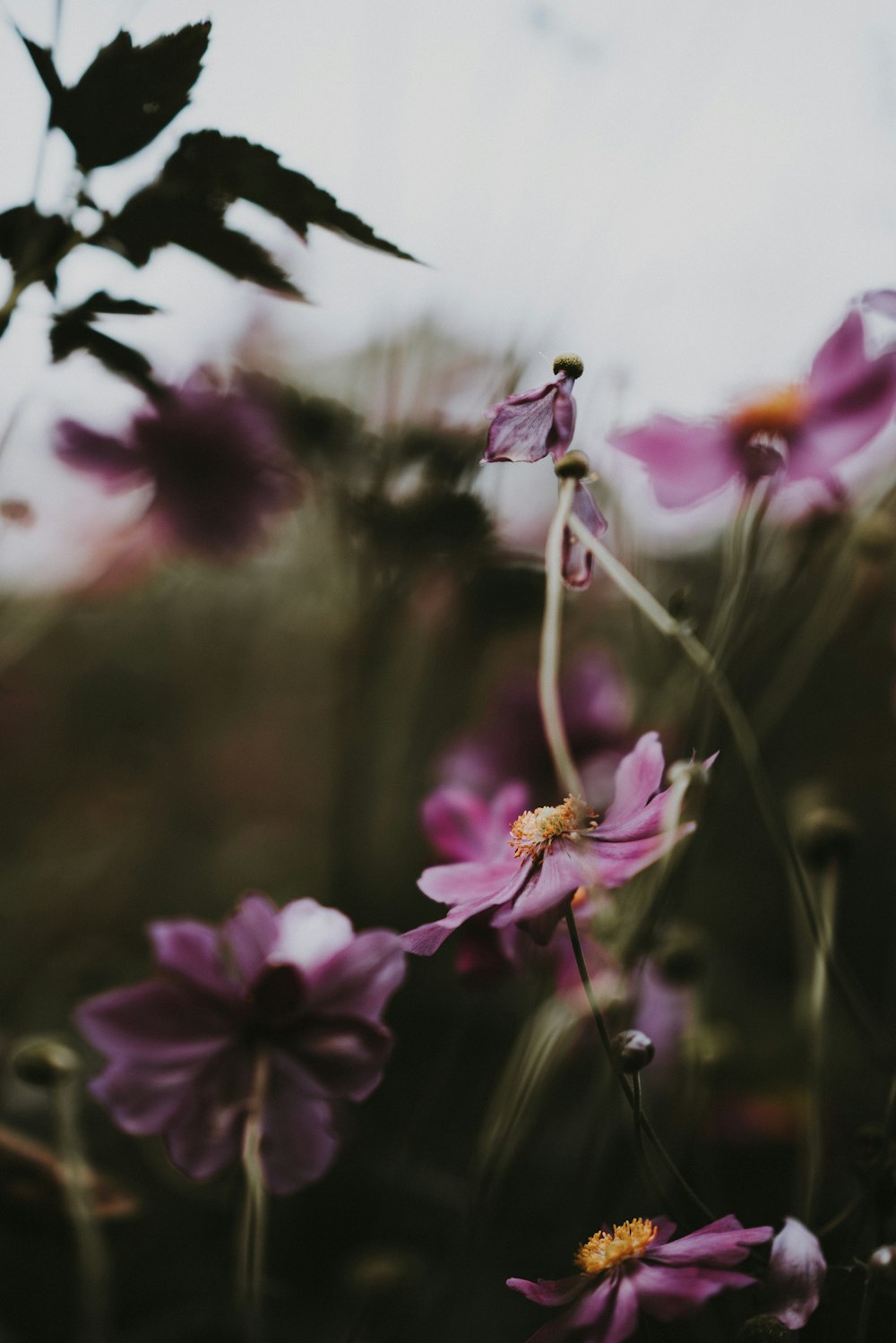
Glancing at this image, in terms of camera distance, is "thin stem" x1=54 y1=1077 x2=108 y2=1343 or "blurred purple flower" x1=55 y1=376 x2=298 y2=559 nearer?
"thin stem" x1=54 y1=1077 x2=108 y2=1343

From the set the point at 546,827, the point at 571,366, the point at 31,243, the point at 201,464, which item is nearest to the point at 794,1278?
the point at 546,827

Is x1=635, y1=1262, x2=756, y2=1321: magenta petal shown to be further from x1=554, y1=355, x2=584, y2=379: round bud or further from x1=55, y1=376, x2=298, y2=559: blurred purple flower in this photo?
x1=55, y1=376, x2=298, y2=559: blurred purple flower

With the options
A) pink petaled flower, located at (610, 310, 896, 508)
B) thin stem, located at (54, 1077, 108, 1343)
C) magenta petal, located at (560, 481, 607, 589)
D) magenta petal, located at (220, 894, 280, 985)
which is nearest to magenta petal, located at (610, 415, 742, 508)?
pink petaled flower, located at (610, 310, 896, 508)

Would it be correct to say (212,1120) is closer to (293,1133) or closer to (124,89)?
(293,1133)

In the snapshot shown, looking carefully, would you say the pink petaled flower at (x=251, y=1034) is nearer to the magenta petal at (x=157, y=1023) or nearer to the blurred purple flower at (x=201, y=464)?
the magenta petal at (x=157, y=1023)

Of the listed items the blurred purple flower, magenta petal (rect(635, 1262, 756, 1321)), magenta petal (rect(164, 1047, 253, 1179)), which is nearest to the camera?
magenta petal (rect(635, 1262, 756, 1321))

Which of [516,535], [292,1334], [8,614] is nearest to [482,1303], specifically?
[292,1334]

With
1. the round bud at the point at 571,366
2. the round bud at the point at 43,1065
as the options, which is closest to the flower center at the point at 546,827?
the round bud at the point at 571,366
